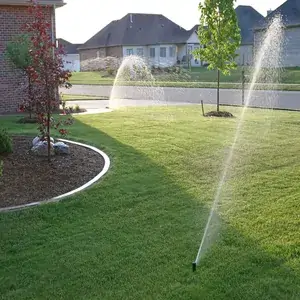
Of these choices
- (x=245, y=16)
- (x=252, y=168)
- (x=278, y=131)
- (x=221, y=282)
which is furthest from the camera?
(x=245, y=16)

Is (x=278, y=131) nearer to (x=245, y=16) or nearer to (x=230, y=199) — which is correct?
(x=230, y=199)

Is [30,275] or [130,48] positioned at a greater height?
[130,48]

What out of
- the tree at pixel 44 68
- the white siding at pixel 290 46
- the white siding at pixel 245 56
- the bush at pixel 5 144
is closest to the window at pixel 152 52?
the white siding at pixel 245 56

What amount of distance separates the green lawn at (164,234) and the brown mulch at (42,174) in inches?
13.4

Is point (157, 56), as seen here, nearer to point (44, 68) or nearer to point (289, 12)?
point (289, 12)

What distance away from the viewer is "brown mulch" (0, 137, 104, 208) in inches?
217

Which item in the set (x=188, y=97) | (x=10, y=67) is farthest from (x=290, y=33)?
(x=10, y=67)

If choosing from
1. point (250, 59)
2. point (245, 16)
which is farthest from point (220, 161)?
point (245, 16)

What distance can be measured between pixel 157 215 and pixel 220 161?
2565 mm

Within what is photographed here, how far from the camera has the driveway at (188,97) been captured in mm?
16672

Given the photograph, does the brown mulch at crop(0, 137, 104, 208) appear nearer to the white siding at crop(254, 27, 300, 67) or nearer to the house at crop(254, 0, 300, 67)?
the white siding at crop(254, 27, 300, 67)

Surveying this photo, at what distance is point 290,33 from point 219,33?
23.1 meters

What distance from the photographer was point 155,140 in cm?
873

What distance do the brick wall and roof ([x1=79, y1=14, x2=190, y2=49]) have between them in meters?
37.2
